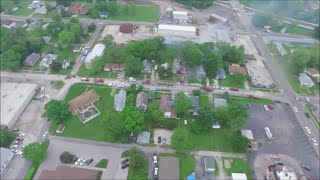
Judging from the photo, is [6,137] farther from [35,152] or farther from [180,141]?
[180,141]

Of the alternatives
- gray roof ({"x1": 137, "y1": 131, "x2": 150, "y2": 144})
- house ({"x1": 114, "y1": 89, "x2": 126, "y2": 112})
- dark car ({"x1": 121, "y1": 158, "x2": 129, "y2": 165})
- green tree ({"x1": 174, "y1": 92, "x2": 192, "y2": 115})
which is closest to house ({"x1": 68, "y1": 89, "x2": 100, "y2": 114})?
house ({"x1": 114, "y1": 89, "x2": 126, "y2": 112})

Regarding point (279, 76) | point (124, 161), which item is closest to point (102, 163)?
point (124, 161)

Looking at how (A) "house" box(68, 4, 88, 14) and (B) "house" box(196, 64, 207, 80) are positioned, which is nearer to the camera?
(B) "house" box(196, 64, 207, 80)

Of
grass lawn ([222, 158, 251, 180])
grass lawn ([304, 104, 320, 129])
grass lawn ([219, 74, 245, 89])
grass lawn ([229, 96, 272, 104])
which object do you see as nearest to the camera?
grass lawn ([222, 158, 251, 180])

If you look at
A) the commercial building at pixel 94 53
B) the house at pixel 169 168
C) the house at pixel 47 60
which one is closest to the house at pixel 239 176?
the house at pixel 169 168

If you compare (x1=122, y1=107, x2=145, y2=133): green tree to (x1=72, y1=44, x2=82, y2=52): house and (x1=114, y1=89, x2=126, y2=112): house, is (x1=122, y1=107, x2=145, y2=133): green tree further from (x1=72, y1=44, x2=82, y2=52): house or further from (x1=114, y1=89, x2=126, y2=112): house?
(x1=72, y1=44, x2=82, y2=52): house

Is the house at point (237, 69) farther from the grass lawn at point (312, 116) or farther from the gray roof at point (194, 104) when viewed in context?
the grass lawn at point (312, 116)
